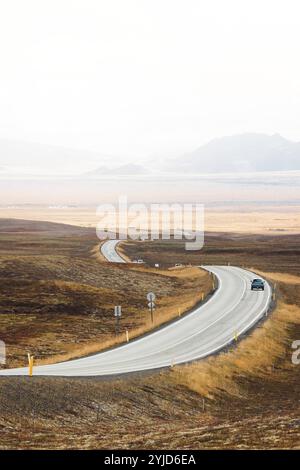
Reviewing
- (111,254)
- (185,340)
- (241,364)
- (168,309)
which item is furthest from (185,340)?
(111,254)

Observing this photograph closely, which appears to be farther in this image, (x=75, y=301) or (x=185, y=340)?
(x=75, y=301)

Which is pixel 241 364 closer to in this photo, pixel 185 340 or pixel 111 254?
pixel 185 340

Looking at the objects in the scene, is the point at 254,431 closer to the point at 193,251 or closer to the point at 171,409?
the point at 171,409

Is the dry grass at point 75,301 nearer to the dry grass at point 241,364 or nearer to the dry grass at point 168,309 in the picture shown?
the dry grass at point 168,309

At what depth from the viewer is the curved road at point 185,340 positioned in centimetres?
3718

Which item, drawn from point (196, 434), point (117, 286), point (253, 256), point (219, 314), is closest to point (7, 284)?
point (117, 286)

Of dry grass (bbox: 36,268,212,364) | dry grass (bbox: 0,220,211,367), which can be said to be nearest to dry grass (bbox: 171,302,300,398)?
dry grass (bbox: 36,268,212,364)

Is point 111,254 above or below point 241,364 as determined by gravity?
above

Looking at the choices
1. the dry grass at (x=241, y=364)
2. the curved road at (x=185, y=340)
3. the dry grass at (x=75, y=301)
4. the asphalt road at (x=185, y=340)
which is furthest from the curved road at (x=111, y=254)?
the dry grass at (x=241, y=364)

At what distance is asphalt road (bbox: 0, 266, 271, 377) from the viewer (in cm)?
3712

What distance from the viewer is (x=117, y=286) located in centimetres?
7988

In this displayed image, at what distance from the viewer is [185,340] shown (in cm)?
4628

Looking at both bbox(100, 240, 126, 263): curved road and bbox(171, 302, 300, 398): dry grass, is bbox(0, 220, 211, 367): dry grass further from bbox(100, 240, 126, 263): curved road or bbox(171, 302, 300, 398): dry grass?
bbox(100, 240, 126, 263): curved road

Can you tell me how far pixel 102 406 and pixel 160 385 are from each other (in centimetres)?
555
